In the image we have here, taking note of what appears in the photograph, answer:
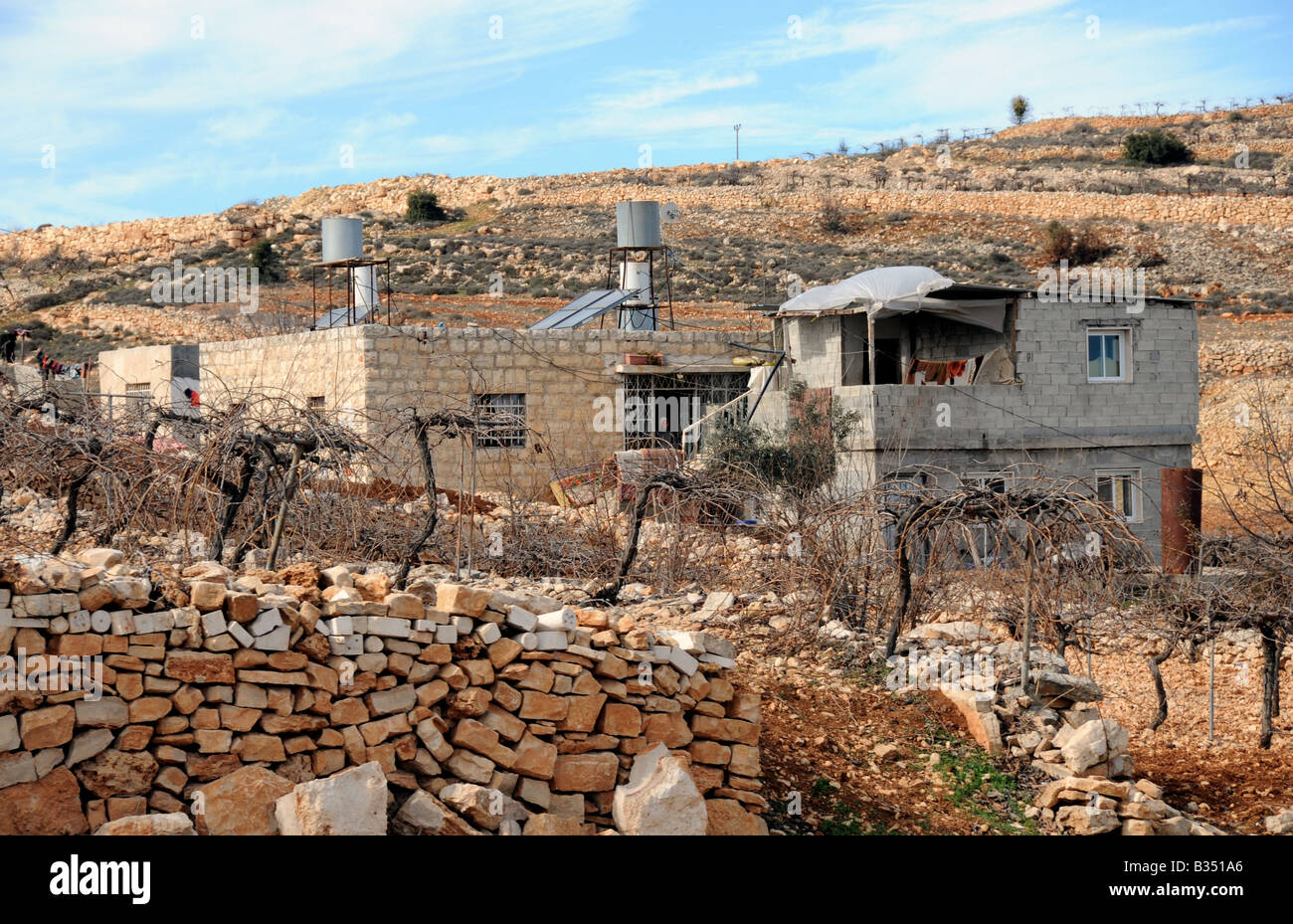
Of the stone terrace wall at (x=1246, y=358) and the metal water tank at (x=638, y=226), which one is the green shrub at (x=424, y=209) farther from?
the metal water tank at (x=638, y=226)

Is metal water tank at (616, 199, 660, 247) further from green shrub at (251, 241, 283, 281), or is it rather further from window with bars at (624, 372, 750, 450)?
green shrub at (251, 241, 283, 281)

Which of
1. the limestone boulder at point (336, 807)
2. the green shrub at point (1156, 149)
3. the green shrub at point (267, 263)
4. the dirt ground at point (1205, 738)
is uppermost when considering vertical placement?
the green shrub at point (1156, 149)

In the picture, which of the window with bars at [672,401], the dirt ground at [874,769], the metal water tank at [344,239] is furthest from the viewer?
the metal water tank at [344,239]

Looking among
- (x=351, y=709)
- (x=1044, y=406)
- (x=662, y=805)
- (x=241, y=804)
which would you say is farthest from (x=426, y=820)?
(x=1044, y=406)

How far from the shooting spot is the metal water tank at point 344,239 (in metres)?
22.0

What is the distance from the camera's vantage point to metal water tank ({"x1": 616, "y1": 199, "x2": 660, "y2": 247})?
75.0 feet

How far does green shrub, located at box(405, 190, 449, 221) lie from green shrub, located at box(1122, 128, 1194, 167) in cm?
3520

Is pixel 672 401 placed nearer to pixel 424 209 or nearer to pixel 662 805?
pixel 662 805

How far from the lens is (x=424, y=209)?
54.9m

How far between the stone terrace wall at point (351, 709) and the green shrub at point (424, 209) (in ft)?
160

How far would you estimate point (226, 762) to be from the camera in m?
6.73

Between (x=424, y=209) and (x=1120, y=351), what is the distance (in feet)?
129

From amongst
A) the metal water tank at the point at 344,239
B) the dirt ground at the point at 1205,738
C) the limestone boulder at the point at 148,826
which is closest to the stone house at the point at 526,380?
the metal water tank at the point at 344,239

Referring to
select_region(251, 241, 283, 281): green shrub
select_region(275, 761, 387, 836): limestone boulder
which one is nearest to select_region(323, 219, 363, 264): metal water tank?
select_region(275, 761, 387, 836): limestone boulder
